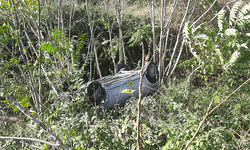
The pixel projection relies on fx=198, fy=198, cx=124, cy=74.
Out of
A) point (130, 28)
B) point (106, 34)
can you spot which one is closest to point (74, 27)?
point (106, 34)

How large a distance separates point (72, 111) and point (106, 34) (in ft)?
16.1

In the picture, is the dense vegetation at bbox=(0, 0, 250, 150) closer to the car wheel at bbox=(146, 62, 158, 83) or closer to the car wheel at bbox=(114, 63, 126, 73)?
the car wheel at bbox=(146, 62, 158, 83)

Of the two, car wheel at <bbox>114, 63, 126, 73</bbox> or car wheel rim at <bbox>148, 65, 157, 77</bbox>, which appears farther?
car wheel at <bbox>114, 63, 126, 73</bbox>

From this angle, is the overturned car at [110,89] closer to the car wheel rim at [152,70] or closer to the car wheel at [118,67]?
the car wheel rim at [152,70]

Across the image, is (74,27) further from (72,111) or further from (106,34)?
(72,111)

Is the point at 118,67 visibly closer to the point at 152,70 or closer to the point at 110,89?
the point at 152,70

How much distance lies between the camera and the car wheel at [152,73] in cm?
445

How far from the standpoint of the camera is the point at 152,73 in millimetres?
4582

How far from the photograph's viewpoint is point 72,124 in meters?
1.91

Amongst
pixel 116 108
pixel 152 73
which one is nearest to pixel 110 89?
pixel 116 108

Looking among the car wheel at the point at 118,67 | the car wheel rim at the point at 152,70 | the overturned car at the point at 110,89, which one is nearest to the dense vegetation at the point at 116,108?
the overturned car at the point at 110,89

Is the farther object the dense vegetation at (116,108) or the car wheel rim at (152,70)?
the car wheel rim at (152,70)

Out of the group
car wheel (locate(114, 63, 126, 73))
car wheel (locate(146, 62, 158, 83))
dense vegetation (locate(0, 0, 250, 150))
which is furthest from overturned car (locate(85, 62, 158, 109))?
car wheel (locate(114, 63, 126, 73))

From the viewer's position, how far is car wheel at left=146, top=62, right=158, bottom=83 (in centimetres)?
445
